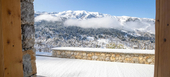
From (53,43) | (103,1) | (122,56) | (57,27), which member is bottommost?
(122,56)

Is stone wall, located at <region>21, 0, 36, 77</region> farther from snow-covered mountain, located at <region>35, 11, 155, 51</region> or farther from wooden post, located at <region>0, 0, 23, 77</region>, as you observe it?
snow-covered mountain, located at <region>35, 11, 155, 51</region>

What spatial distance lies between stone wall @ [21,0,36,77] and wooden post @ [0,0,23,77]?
0.36ft

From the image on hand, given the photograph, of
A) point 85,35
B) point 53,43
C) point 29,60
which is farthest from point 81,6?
point 29,60

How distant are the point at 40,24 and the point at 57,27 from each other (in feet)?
6.39

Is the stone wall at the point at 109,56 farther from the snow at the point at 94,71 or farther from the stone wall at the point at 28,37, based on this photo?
the stone wall at the point at 28,37

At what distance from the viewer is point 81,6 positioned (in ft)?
35.1

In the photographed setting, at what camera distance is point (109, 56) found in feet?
11.8
